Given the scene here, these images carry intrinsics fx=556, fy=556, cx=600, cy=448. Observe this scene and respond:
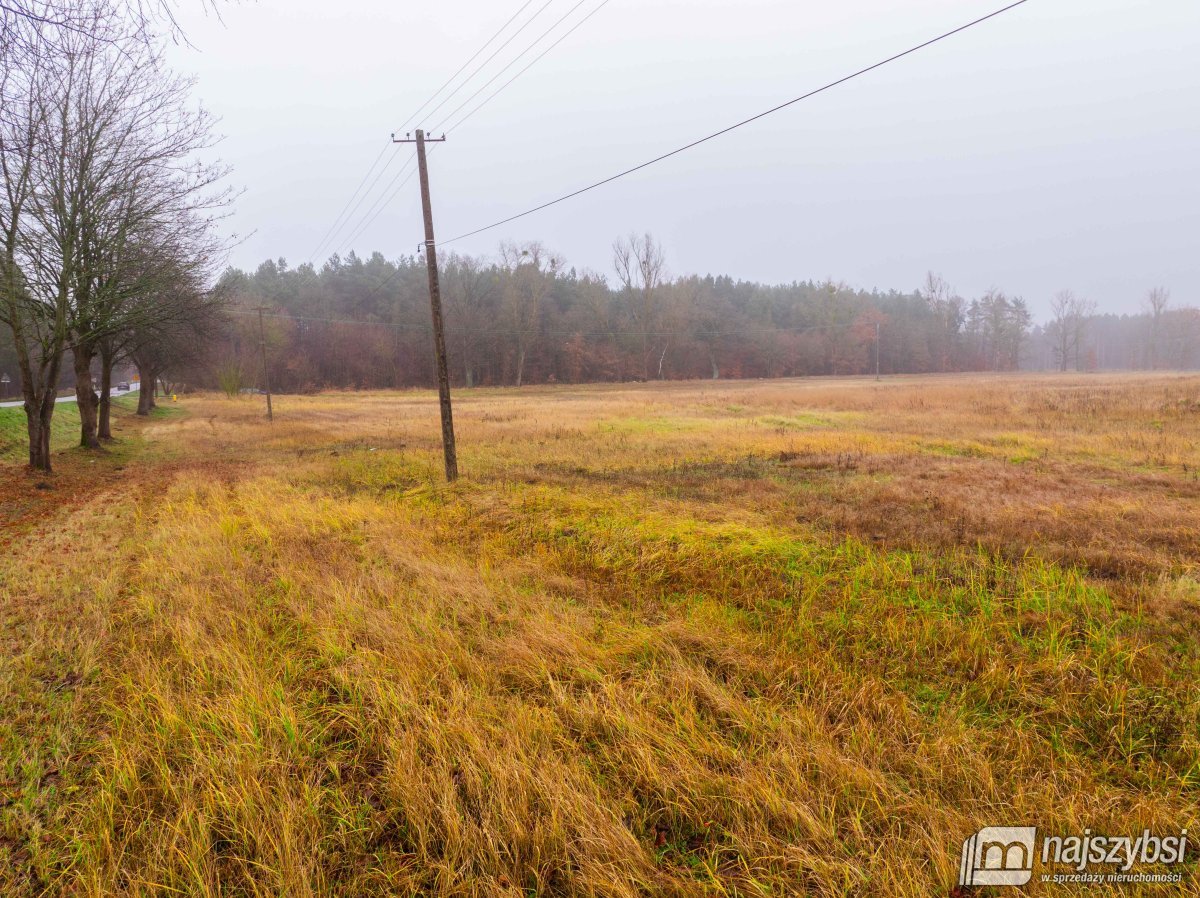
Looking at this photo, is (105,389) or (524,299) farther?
(524,299)

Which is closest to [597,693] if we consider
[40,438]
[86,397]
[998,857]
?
[998,857]

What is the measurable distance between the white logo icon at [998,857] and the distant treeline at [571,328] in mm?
61817

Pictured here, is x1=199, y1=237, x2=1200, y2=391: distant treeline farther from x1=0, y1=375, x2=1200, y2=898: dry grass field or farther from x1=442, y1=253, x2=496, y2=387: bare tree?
x1=0, y1=375, x2=1200, y2=898: dry grass field

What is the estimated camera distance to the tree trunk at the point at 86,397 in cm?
1838

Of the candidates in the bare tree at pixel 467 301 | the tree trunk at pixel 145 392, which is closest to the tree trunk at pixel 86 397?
the tree trunk at pixel 145 392

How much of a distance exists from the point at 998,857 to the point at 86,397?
2632cm

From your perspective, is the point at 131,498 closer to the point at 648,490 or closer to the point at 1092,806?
the point at 648,490

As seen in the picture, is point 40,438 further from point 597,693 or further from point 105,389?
point 597,693

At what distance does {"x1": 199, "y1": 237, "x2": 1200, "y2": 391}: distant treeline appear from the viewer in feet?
251

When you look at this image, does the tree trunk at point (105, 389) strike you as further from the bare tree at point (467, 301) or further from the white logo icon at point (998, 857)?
the bare tree at point (467, 301)

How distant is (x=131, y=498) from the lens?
1141 cm

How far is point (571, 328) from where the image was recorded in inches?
3322

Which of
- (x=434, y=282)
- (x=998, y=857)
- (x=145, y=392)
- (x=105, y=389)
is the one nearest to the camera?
(x=998, y=857)

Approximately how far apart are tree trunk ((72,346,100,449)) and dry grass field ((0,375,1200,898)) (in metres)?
13.2
